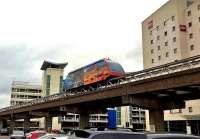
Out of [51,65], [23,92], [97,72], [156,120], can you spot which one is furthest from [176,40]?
[23,92]

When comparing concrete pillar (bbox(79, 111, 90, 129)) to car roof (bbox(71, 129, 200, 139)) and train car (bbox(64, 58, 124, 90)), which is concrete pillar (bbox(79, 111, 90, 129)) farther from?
car roof (bbox(71, 129, 200, 139))

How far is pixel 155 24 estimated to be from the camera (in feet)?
248

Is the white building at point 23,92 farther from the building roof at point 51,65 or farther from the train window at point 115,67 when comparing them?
the train window at point 115,67

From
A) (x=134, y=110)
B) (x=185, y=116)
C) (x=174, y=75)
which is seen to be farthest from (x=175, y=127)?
(x=134, y=110)

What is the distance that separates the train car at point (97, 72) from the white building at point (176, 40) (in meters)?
19.2

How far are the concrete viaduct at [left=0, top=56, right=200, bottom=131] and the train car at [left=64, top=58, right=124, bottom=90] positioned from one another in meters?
0.94

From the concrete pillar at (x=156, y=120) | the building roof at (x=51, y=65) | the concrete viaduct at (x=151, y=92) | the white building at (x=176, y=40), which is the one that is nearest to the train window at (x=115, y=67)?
the concrete viaduct at (x=151, y=92)

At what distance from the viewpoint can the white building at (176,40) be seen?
61.0 m

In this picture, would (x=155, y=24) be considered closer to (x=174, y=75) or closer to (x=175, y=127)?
(x=175, y=127)

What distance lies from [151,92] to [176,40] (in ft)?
121

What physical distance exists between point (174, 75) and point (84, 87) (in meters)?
21.4

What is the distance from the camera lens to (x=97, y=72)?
45.6 metres

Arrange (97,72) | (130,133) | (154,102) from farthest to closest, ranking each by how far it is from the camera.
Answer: (97,72) → (154,102) → (130,133)

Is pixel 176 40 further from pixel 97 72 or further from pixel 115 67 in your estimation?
pixel 97 72
